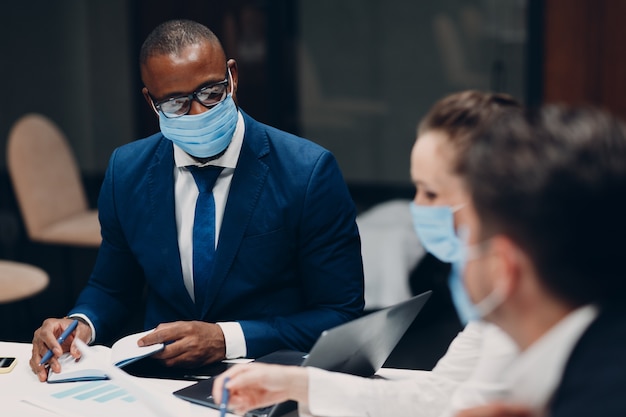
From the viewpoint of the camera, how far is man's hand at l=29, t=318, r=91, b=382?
175cm

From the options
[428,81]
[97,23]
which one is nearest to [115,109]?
[97,23]

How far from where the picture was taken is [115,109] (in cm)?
698

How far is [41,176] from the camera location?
433cm

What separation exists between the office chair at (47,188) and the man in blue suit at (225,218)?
7.14 ft

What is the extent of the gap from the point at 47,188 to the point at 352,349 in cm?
314

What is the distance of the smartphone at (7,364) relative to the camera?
5.90 ft

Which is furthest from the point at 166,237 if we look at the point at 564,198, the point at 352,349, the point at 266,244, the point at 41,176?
the point at 41,176

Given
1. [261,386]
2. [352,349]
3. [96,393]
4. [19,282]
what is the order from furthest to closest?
[19,282] < [96,393] < [352,349] < [261,386]

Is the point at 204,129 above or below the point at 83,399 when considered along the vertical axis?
above

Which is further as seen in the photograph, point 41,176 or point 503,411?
point 41,176

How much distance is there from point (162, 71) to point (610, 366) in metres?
1.21

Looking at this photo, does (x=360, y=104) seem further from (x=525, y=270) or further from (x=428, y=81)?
(x=525, y=270)

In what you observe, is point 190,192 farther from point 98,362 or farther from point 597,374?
point 597,374

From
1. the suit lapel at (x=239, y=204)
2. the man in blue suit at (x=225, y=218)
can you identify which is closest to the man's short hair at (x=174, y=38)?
the man in blue suit at (x=225, y=218)
